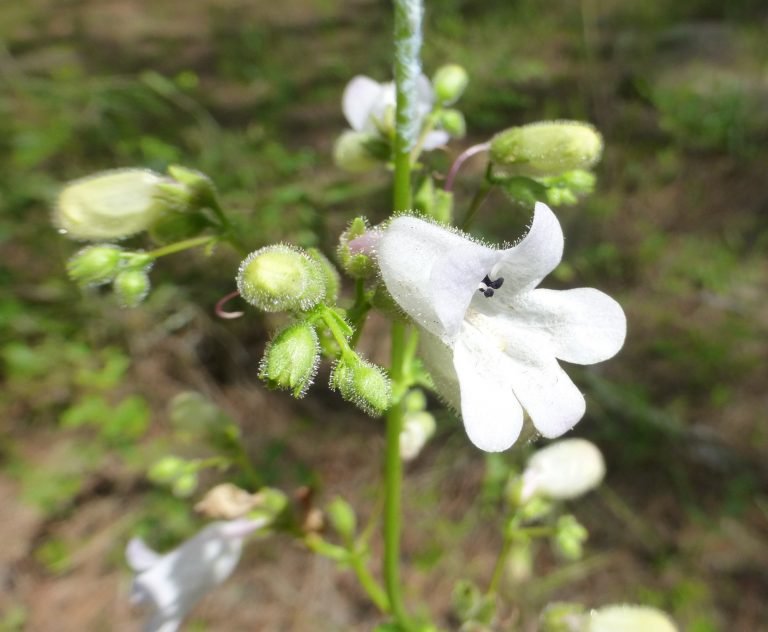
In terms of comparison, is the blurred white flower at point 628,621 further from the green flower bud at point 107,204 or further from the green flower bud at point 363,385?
the green flower bud at point 107,204

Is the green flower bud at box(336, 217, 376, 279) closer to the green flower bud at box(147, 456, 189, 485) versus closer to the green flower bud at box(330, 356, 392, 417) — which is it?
the green flower bud at box(330, 356, 392, 417)

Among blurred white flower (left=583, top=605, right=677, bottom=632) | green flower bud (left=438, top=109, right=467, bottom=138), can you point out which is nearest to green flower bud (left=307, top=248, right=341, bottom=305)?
green flower bud (left=438, top=109, right=467, bottom=138)

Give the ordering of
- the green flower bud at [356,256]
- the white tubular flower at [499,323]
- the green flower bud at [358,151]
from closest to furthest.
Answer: the white tubular flower at [499,323]
the green flower bud at [356,256]
the green flower bud at [358,151]

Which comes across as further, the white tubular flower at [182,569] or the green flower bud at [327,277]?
the white tubular flower at [182,569]

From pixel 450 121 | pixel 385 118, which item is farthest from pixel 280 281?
pixel 450 121

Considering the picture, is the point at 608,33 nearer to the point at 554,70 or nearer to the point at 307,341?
the point at 554,70

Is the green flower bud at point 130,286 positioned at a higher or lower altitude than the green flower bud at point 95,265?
lower

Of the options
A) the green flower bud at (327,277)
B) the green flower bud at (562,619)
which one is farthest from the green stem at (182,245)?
the green flower bud at (562,619)

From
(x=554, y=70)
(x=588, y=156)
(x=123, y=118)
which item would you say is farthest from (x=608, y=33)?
(x=588, y=156)
